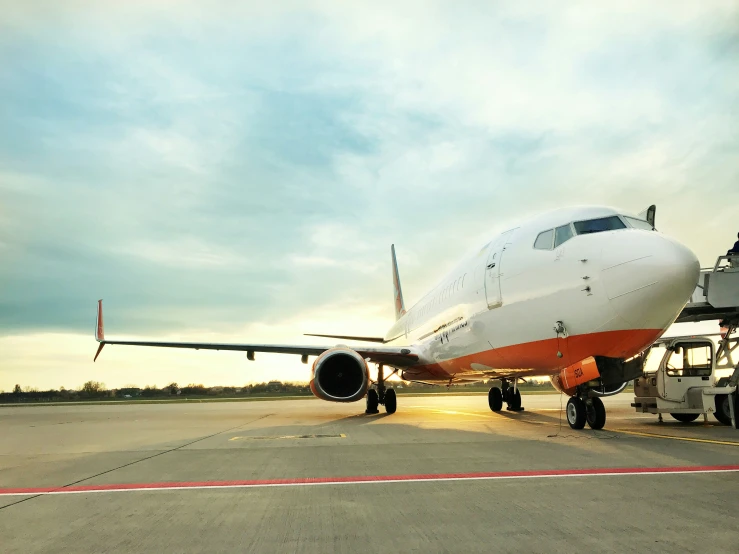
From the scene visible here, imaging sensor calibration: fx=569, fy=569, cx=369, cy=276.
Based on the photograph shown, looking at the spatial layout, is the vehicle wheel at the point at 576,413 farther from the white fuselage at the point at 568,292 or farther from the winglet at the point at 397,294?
the winglet at the point at 397,294

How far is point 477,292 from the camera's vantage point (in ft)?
41.8

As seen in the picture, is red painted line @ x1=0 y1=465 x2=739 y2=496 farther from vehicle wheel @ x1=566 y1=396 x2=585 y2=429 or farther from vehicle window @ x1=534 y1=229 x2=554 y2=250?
vehicle window @ x1=534 y1=229 x2=554 y2=250

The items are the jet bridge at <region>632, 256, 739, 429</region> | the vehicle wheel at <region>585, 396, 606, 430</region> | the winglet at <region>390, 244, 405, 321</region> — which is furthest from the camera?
the winglet at <region>390, 244, 405, 321</region>

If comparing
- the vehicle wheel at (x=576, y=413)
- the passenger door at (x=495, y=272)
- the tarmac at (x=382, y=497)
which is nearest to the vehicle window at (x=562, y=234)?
the passenger door at (x=495, y=272)

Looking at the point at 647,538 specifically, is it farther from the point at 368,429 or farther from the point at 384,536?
the point at 368,429

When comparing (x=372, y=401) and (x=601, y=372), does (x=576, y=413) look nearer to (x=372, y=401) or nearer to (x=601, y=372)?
(x=601, y=372)

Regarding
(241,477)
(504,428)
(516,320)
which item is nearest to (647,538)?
(241,477)

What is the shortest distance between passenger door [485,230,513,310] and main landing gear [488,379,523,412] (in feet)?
24.2

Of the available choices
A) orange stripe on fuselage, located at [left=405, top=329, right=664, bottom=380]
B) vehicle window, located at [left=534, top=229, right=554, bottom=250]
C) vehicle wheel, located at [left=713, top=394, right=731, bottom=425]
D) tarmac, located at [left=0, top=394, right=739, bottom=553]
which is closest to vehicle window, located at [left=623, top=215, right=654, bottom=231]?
vehicle window, located at [left=534, top=229, right=554, bottom=250]

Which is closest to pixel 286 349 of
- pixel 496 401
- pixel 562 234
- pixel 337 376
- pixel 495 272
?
pixel 337 376

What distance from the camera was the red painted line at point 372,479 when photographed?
560 centimetres

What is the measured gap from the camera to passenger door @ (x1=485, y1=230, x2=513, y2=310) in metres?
11.7

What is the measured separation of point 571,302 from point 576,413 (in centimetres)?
258

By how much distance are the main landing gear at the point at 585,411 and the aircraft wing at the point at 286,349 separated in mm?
7753
